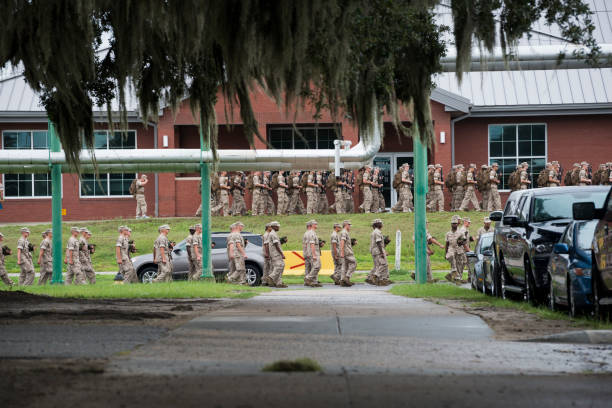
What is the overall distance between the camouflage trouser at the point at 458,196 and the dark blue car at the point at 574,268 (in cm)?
2396

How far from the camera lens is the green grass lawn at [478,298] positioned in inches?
434

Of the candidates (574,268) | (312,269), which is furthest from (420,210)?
(574,268)

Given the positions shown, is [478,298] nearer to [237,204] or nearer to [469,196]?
[469,196]

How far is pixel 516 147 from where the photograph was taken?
129ft

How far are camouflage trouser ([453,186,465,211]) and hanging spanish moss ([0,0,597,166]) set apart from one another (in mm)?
23692

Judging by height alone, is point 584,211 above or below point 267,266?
above

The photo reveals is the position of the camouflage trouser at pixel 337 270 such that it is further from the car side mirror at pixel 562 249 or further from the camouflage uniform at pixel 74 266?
the car side mirror at pixel 562 249

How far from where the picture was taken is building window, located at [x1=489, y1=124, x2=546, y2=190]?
3916cm

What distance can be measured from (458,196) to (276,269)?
14420 mm

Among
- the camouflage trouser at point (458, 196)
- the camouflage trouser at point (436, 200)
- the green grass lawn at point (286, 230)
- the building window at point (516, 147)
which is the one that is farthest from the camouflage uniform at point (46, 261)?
the building window at point (516, 147)

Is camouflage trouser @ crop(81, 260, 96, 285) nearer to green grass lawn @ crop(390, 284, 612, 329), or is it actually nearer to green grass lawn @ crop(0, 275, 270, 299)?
green grass lawn @ crop(0, 275, 270, 299)

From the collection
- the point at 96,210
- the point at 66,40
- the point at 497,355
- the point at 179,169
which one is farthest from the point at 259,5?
the point at 96,210

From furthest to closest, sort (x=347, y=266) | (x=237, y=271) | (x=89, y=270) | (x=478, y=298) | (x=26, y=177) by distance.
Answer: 1. (x=26, y=177)
2. (x=347, y=266)
3. (x=89, y=270)
4. (x=237, y=271)
5. (x=478, y=298)

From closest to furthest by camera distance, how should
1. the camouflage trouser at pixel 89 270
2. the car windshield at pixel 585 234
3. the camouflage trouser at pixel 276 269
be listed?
the car windshield at pixel 585 234 < the camouflage trouser at pixel 276 269 < the camouflage trouser at pixel 89 270
